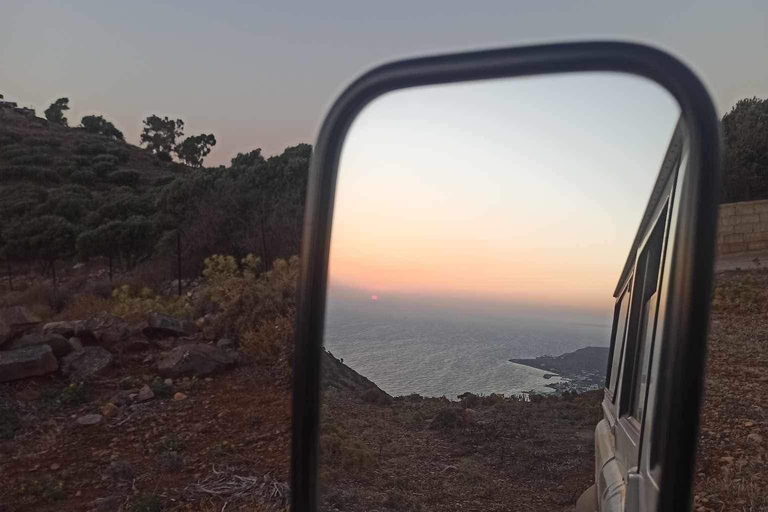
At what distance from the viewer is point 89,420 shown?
22.6ft

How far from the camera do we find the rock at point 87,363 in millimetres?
8047

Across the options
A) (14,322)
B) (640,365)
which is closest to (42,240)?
(14,322)

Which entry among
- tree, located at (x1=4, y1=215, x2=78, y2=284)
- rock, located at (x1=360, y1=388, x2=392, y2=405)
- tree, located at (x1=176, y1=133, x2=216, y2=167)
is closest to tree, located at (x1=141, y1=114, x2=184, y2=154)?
tree, located at (x1=176, y1=133, x2=216, y2=167)

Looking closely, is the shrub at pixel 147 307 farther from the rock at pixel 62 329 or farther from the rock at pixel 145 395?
the rock at pixel 145 395

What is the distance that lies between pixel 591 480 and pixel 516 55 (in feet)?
4.73

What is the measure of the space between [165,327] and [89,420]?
2555 millimetres

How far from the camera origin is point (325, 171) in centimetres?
Answer: 174

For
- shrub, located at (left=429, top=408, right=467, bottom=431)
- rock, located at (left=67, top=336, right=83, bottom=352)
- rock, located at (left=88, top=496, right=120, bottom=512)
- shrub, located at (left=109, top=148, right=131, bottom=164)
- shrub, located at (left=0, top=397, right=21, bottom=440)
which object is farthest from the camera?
shrub, located at (left=109, top=148, right=131, bottom=164)

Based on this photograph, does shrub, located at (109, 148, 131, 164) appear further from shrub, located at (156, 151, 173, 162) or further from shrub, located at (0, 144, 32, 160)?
shrub, located at (156, 151, 173, 162)

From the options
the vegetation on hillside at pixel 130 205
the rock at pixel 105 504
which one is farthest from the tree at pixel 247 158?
the rock at pixel 105 504

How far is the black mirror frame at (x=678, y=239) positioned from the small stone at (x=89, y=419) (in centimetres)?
585

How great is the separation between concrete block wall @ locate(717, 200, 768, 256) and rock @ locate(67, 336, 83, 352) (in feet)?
39.6

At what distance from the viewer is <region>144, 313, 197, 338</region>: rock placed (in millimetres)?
9305

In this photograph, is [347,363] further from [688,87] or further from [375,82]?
[688,87]
